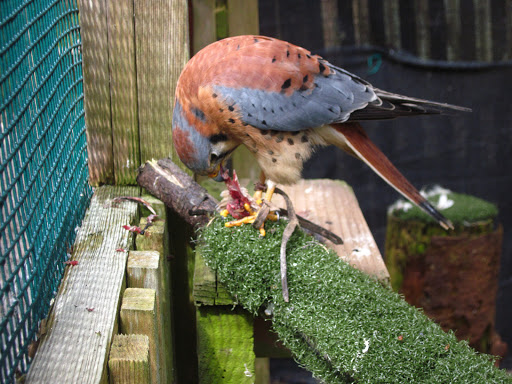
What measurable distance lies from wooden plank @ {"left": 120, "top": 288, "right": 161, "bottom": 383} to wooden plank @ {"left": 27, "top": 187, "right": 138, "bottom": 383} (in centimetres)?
4

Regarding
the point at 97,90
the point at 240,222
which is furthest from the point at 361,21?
the point at 240,222

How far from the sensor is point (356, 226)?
2.47 m

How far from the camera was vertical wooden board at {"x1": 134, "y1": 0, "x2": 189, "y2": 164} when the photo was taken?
215 centimetres

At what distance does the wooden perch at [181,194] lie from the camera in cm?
214

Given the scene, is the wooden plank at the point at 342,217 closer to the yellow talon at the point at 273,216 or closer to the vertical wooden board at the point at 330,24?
the yellow talon at the point at 273,216

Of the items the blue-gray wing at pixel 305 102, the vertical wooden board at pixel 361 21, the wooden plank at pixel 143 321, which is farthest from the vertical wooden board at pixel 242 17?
the wooden plank at pixel 143 321

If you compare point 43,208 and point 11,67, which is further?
point 43,208

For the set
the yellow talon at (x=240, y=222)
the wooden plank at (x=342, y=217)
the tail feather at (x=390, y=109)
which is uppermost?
the tail feather at (x=390, y=109)

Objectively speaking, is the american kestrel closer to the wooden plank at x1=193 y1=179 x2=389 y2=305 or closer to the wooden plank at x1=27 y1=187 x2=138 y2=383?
the wooden plank at x1=193 y1=179 x2=389 y2=305

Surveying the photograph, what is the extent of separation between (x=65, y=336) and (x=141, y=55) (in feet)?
4.32

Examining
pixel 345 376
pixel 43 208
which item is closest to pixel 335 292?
pixel 345 376

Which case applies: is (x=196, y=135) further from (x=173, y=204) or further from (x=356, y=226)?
(x=356, y=226)

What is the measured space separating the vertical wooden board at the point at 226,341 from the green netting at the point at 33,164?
0.59 meters

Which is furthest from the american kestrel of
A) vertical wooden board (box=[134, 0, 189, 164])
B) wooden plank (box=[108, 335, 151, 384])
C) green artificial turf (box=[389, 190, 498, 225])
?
green artificial turf (box=[389, 190, 498, 225])
